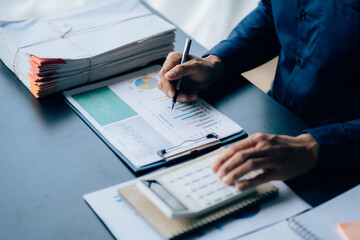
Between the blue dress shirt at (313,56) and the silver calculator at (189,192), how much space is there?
0.96 feet

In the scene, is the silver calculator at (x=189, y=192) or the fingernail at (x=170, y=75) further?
the fingernail at (x=170, y=75)

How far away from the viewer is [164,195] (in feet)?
2.95

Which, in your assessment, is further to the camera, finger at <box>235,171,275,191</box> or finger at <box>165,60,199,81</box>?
finger at <box>165,60,199,81</box>

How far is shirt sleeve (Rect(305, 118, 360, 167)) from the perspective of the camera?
1.07 meters

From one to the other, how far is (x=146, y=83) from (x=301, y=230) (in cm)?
64

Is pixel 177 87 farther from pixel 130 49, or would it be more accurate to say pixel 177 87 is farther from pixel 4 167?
pixel 4 167

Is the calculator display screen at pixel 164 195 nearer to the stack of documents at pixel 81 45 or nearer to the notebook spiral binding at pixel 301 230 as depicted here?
the notebook spiral binding at pixel 301 230

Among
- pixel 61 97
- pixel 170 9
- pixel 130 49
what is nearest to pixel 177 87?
pixel 130 49

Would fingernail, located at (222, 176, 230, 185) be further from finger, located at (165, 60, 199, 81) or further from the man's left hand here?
finger, located at (165, 60, 199, 81)

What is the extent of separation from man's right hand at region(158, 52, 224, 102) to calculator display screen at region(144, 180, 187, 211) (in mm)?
385

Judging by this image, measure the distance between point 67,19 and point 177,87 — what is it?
44cm

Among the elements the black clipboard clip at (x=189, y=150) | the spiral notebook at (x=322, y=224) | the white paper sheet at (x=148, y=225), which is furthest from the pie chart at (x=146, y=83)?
the spiral notebook at (x=322, y=224)

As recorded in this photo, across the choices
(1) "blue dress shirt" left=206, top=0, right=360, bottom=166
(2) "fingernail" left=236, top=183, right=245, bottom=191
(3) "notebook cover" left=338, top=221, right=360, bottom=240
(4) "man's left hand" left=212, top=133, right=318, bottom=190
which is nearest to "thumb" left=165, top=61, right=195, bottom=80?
(1) "blue dress shirt" left=206, top=0, right=360, bottom=166

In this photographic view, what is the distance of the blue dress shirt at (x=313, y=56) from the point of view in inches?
48.1
